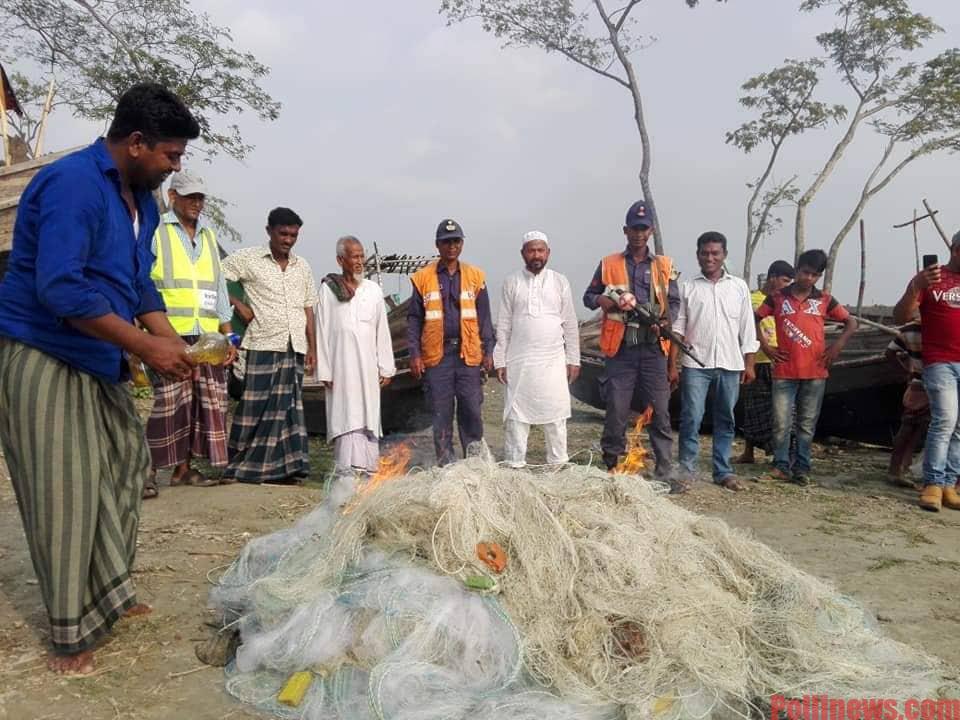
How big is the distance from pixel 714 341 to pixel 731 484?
1.19 m

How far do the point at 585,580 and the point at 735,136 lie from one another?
22.3 m

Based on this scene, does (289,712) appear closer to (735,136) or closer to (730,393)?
(730,393)

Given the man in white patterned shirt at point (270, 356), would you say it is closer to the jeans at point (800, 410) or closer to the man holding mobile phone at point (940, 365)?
the jeans at point (800, 410)

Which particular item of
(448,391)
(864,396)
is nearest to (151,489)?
(448,391)

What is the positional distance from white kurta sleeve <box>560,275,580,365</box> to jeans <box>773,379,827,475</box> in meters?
1.85

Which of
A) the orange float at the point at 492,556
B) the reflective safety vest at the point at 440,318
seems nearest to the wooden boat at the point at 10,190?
the reflective safety vest at the point at 440,318

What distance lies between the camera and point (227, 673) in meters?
2.79

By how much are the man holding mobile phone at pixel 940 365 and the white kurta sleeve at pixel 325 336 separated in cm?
441

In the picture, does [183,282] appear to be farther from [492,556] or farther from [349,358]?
[492,556]

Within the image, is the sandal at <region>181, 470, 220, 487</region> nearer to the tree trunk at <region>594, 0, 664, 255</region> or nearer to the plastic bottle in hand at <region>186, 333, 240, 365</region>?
the plastic bottle in hand at <region>186, 333, 240, 365</region>

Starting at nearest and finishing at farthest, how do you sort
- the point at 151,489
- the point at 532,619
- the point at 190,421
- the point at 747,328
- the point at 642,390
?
the point at 532,619 < the point at 151,489 < the point at 190,421 < the point at 642,390 < the point at 747,328

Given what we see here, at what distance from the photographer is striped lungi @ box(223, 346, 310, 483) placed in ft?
18.7

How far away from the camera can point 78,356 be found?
281cm

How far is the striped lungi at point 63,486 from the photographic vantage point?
2752mm
